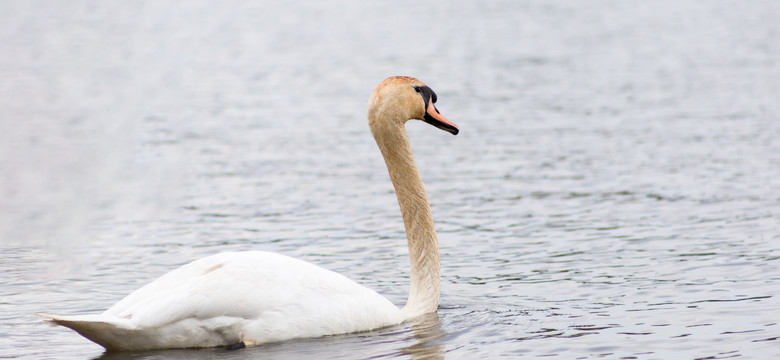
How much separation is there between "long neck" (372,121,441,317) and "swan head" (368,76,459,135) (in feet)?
0.27

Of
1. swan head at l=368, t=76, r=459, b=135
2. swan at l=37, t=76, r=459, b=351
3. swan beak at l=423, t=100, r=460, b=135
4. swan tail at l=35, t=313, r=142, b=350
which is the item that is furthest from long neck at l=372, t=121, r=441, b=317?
swan tail at l=35, t=313, r=142, b=350

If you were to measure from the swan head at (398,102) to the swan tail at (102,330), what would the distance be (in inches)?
97.3

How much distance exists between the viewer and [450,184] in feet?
49.7

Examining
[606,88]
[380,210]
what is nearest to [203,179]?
[380,210]

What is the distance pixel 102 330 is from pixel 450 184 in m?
8.31

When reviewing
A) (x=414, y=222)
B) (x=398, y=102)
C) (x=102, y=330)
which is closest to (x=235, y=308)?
(x=102, y=330)

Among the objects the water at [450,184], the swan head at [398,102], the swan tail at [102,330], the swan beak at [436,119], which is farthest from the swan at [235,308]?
the swan beak at [436,119]

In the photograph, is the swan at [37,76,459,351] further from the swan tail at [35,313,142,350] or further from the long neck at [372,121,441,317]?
the long neck at [372,121,441,317]

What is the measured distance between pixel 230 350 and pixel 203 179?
27.3 ft

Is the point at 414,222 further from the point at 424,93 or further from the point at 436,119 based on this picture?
the point at 424,93

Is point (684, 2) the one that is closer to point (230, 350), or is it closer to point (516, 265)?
point (516, 265)

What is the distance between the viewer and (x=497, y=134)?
18938 mm

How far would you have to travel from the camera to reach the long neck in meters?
8.93

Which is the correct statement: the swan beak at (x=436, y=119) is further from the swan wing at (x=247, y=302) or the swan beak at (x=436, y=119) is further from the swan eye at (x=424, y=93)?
the swan wing at (x=247, y=302)
